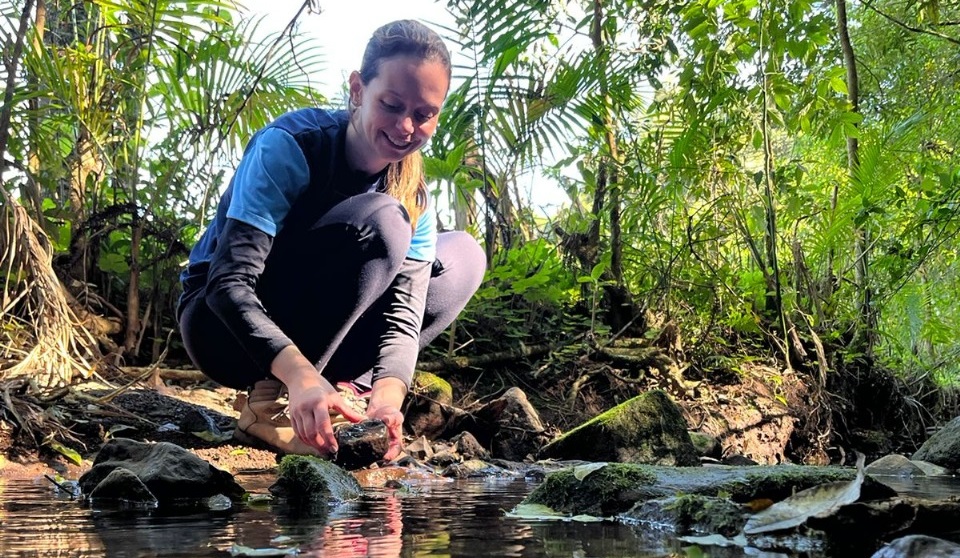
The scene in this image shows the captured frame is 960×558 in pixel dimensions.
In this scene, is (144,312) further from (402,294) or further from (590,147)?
(590,147)

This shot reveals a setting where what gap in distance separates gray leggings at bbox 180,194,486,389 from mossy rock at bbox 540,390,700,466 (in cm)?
75

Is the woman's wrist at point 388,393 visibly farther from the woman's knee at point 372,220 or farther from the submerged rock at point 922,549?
the submerged rock at point 922,549

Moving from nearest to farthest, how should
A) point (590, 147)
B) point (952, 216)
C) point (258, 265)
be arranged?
point (258, 265) → point (952, 216) → point (590, 147)

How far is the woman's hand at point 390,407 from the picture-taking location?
212 centimetres

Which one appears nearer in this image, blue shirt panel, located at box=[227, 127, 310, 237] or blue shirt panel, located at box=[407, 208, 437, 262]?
blue shirt panel, located at box=[227, 127, 310, 237]

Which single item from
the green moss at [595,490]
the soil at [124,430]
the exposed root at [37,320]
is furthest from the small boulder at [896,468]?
the exposed root at [37,320]

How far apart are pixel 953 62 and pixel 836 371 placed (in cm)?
192

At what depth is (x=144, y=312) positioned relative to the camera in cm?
385

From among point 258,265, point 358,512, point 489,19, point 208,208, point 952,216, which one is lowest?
point 358,512

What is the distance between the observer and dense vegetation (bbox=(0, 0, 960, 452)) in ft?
11.5

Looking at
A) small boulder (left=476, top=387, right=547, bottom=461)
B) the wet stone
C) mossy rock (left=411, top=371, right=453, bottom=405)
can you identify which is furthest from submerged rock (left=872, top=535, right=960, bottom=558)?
mossy rock (left=411, top=371, right=453, bottom=405)

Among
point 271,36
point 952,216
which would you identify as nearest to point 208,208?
point 271,36

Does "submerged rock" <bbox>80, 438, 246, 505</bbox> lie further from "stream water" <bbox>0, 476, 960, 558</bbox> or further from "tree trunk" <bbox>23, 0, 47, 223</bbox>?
"tree trunk" <bbox>23, 0, 47, 223</bbox>

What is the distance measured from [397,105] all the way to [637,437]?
4.26 ft
